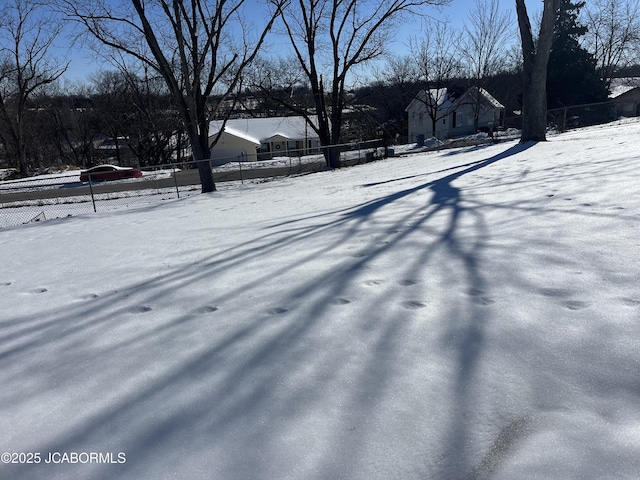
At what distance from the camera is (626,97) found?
49062mm

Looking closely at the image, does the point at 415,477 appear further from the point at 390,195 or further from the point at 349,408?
the point at 390,195

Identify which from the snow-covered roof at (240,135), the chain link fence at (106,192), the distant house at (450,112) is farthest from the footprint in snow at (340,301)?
the snow-covered roof at (240,135)

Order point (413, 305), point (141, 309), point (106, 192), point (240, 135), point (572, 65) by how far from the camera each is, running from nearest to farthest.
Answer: point (413, 305) → point (141, 309) → point (106, 192) → point (572, 65) → point (240, 135)

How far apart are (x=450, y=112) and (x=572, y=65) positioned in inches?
683

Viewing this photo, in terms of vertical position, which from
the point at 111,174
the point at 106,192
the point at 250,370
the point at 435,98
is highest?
the point at 435,98

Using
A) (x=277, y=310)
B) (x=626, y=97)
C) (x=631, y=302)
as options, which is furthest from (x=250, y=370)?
(x=626, y=97)

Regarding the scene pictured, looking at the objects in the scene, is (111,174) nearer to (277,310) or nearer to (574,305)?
(277,310)

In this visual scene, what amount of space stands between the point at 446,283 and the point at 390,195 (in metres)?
4.32

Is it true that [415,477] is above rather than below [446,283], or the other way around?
below

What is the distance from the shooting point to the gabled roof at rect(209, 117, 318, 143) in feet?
170

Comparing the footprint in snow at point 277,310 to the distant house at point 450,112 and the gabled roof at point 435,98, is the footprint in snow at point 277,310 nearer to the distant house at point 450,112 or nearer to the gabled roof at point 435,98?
the distant house at point 450,112

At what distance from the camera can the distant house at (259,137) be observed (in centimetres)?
4859

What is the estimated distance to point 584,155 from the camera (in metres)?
8.28

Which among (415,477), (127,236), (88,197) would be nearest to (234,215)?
(127,236)
